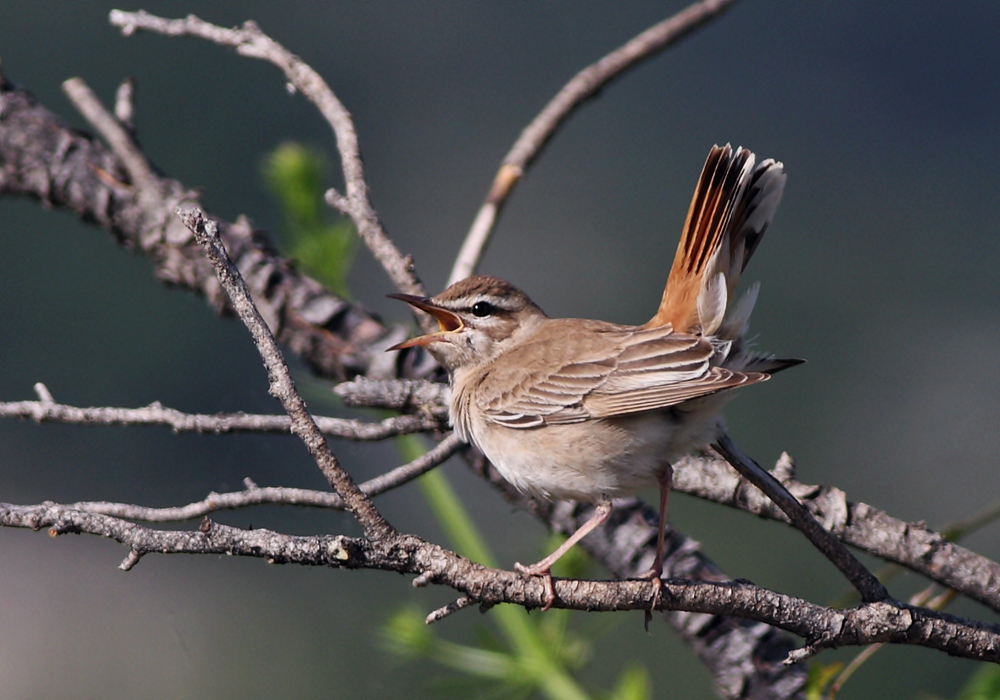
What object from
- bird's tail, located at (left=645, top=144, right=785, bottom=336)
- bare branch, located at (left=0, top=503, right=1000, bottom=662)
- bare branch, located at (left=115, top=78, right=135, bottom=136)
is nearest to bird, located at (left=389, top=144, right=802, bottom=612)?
bird's tail, located at (left=645, top=144, right=785, bottom=336)

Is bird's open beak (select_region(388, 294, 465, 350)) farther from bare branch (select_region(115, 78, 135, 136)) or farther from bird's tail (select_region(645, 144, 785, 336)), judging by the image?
bare branch (select_region(115, 78, 135, 136))

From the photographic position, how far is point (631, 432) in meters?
2.59

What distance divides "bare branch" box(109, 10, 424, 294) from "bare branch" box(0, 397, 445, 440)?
2.11 ft

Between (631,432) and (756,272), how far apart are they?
4.43m

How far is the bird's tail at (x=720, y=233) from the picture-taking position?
8.67 feet

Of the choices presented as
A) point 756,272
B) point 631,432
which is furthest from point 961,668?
point 631,432

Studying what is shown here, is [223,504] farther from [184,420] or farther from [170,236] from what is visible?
[170,236]

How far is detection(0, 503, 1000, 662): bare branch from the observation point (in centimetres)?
174

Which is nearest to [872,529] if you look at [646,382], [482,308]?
[646,382]

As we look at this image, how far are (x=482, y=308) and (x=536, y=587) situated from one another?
4.34 ft

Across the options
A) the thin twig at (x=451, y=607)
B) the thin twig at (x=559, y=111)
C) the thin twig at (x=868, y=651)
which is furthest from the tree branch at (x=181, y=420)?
the thin twig at (x=868, y=651)

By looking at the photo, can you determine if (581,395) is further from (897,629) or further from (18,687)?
(18,687)

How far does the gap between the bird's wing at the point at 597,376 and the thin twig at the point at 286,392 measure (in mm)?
896

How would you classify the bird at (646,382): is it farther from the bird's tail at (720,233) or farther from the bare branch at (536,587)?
the bare branch at (536,587)
